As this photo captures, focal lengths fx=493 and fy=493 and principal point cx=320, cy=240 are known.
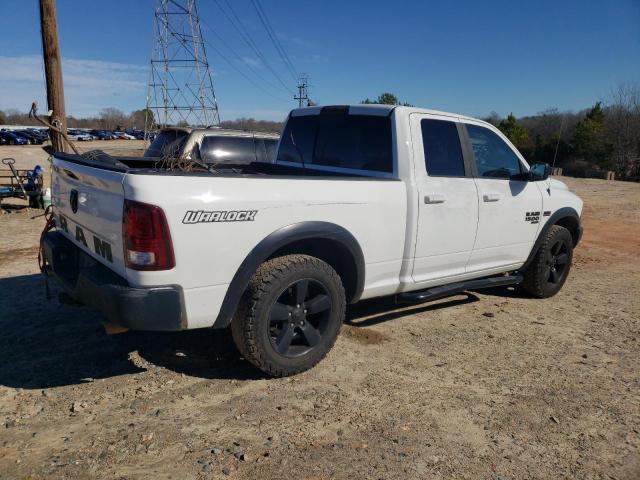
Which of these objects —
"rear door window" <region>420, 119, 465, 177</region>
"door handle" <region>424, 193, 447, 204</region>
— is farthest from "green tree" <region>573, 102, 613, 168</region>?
"door handle" <region>424, 193, 447, 204</region>

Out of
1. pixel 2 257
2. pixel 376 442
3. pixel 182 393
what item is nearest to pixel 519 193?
pixel 376 442

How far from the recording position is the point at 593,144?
3366cm

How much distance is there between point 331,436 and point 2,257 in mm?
5689

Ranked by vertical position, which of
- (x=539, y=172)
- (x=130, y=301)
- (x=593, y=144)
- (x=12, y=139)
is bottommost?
(x=130, y=301)

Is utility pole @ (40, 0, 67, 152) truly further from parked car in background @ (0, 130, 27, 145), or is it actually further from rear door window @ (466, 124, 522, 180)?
parked car in background @ (0, 130, 27, 145)

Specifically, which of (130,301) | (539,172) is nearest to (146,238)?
(130,301)

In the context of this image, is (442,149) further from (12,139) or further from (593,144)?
(12,139)

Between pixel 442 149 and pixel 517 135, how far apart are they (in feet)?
131

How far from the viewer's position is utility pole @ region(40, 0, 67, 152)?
8922mm

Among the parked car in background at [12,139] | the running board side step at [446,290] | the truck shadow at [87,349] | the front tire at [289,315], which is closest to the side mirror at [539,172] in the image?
the running board side step at [446,290]

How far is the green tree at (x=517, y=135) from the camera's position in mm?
39388

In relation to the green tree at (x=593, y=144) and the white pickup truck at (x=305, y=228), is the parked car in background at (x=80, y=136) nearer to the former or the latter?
the green tree at (x=593, y=144)

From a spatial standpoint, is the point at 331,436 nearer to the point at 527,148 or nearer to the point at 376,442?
the point at 376,442

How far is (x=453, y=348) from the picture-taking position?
163 inches
